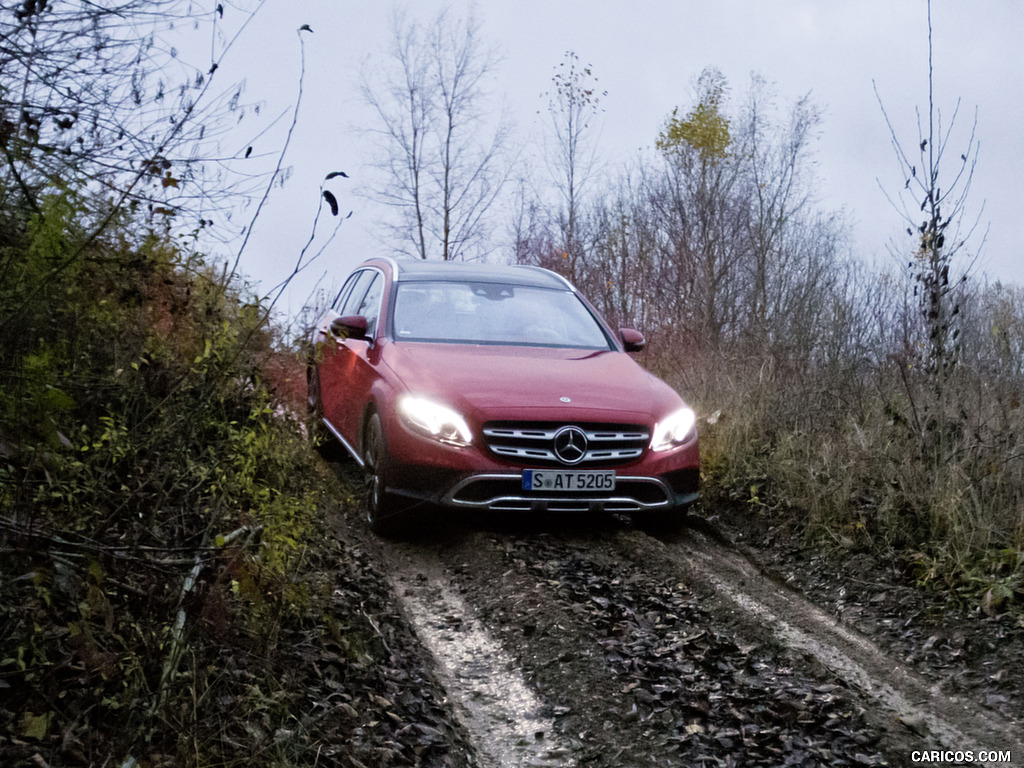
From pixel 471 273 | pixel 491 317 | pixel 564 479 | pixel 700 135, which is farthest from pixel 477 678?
pixel 700 135

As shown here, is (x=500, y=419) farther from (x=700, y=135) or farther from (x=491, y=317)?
(x=700, y=135)

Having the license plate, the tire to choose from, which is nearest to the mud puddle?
the tire

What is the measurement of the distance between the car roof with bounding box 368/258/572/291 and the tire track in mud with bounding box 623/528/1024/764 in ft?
8.47

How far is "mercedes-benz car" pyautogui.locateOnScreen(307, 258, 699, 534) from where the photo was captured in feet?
20.6

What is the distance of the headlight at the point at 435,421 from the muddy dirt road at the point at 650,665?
81 cm

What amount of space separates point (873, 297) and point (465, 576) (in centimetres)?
856

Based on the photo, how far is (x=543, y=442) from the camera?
6.32 meters

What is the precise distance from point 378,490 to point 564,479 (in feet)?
4.33

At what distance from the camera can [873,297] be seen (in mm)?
12625

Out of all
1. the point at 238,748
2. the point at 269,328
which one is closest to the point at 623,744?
the point at 238,748

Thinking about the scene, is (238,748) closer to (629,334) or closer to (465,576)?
(465,576)

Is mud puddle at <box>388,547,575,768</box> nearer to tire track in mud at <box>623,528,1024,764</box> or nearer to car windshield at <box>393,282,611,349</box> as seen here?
tire track in mud at <box>623,528,1024,764</box>

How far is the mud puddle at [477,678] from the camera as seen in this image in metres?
4.10

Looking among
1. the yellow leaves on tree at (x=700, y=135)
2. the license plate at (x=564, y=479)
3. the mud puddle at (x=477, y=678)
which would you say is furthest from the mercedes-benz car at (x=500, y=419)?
the yellow leaves on tree at (x=700, y=135)
